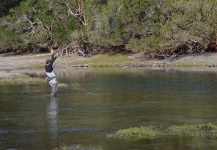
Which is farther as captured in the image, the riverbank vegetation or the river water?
the riverbank vegetation

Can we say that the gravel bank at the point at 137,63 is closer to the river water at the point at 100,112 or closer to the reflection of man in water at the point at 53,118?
the river water at the point at 100,112

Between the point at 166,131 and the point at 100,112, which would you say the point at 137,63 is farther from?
the point at 166,131

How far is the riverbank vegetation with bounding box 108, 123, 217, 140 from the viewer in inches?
673

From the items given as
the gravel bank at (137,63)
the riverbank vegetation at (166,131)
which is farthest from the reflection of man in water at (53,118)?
the gravel bank at (137,63)

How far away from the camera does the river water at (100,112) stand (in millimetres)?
16328

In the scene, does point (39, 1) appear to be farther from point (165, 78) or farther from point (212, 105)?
point (212, 105)

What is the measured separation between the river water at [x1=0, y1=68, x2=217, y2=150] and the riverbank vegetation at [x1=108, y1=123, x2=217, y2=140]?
0.53 m

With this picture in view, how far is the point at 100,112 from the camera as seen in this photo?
74.4ft

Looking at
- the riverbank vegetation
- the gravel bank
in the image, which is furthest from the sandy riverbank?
the riverbank vegetation

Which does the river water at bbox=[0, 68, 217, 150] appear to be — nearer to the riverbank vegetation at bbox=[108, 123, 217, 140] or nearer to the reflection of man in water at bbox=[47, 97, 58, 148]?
the reflection of man in water at bbox=[47, 97, 58, 148]

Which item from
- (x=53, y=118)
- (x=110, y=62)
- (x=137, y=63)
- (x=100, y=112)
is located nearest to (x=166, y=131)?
(x=53, y=118)

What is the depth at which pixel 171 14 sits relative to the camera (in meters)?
59.8

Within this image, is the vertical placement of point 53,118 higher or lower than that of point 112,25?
lower

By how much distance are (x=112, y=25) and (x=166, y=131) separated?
4503cm
